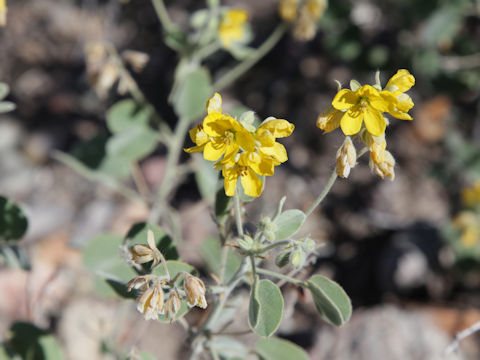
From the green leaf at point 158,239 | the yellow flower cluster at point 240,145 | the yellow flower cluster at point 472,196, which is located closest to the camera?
the yellow flower cluster at point 240,145

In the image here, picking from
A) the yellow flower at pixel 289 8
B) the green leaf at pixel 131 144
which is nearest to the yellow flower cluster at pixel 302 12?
the yellow flower at pixel 289 8

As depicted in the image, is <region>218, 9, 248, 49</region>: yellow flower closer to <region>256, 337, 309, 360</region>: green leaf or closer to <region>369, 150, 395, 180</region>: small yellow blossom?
<region>369, 150, 395, 180</region>: small yellow blossom

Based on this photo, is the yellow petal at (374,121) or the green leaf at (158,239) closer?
the yellow petal at (374,121)

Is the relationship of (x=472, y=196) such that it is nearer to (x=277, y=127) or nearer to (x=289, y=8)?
(x=289, y=8)

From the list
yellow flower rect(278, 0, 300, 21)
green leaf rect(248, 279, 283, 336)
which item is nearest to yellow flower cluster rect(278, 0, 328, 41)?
yellow flower rect(278, 0, 300, 21)

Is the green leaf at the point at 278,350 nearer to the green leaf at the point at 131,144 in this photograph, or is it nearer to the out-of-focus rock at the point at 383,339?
the out-of-focus rock at the point at 383,339

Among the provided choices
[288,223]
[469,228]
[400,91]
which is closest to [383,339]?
[469,228]
